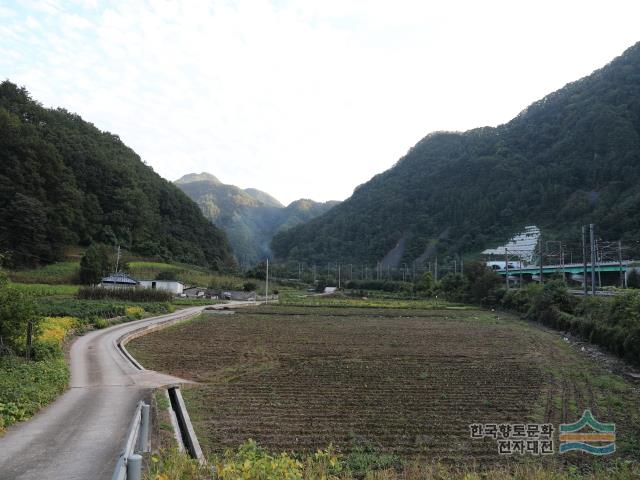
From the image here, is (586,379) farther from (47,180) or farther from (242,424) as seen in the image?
(47,180)

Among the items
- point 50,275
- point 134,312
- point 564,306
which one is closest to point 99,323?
point 134,312

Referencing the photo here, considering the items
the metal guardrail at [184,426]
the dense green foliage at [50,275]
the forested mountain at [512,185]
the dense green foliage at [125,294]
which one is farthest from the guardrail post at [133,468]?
the forested mountain at [512,185]

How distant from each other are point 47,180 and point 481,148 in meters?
106

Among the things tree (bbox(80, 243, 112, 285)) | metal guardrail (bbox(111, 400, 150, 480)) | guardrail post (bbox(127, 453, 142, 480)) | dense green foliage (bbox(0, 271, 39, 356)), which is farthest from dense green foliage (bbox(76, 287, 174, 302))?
guardrail post (bbox(127, 453, 142, 480))

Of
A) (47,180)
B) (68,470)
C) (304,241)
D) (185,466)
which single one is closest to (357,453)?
(185,466)

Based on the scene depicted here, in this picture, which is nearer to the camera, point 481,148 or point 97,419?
point 97,419

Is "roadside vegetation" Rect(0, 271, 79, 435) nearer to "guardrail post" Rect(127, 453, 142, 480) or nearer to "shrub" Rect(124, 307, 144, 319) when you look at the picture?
"guardrail post" Rect(127, 453, 142, 480)

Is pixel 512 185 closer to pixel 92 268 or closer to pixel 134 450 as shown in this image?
pixel 92 268

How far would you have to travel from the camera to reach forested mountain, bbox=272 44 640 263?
90.8 meters

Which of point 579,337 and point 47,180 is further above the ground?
point 47,180

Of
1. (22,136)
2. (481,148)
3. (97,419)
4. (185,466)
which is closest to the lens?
(185,466)

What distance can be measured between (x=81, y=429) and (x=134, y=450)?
239cm

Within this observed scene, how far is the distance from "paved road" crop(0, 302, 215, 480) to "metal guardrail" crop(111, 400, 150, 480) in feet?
1.46

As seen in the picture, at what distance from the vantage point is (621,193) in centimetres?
8475
